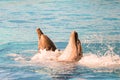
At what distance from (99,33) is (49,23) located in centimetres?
540

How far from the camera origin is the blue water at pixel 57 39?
1279 centimetres

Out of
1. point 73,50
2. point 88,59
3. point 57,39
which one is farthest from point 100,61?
point 57,39

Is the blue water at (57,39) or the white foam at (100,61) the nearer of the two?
the blue water at (57,39)

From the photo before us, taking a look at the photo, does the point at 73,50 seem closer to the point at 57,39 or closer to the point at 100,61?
the point at 100,61

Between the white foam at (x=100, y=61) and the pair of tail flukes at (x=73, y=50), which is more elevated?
the pair of tail flukes at (x=73, y=50)

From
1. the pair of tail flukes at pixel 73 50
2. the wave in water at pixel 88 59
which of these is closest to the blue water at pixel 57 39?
the wave in water at pixel 88 59

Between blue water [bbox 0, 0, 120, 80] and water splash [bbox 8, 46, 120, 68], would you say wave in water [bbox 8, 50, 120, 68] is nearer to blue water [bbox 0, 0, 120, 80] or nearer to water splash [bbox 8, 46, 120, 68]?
water splash [bbox 8, 46, 120, 68]

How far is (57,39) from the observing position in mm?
21078

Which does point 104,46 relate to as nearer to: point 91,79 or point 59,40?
point 59,40

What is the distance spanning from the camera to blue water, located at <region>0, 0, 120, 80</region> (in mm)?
12789

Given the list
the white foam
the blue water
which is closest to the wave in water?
the white foam

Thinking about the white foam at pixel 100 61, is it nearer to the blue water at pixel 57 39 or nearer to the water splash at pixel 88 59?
the water splash at pixel 88 59

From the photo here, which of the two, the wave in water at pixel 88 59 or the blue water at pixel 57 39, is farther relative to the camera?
the wave in water at pixel 88 59

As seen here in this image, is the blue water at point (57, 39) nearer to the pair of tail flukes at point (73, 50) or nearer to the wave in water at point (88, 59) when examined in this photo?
the wave in water at point (88, 59)
